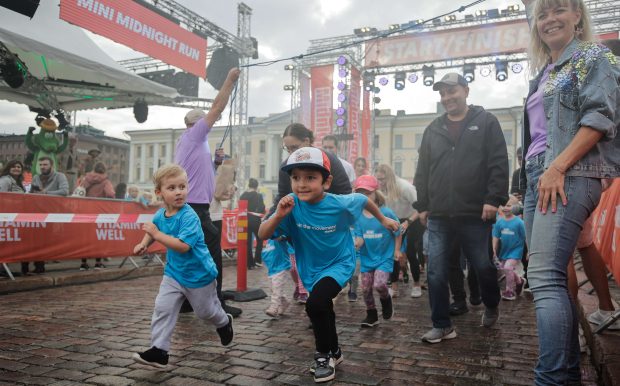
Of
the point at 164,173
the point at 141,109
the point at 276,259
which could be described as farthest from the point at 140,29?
the point at 164,173

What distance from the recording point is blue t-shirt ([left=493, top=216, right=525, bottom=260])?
6988 mm

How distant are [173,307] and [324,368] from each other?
1.14 m

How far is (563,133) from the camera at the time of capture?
2.36 meters

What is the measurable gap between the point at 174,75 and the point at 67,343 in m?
20.7

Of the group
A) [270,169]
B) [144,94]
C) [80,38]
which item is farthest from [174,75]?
[270,169]

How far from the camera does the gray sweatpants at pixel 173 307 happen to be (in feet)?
10.8

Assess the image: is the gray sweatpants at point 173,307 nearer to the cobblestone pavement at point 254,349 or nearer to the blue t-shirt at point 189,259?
the blue t-shirt at point 189,259

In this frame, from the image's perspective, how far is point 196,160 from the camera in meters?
4.90

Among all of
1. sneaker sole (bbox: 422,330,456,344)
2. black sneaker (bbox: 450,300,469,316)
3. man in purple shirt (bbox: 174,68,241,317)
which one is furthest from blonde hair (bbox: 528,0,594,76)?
black sneaker (bbox: 450,300,469,316)

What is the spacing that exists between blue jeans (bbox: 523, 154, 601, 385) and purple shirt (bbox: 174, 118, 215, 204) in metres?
3.30

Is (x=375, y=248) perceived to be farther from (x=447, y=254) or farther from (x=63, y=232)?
(x=63, y=232)

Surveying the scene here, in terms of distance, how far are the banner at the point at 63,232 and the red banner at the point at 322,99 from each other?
14.4 meters

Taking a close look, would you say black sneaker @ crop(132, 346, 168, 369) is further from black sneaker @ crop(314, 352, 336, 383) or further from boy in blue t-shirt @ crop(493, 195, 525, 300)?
boy in blue t-shirt @ crop(493, 195, 525, 300)

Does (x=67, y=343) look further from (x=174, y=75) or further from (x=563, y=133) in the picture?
(x=174, y=75)
